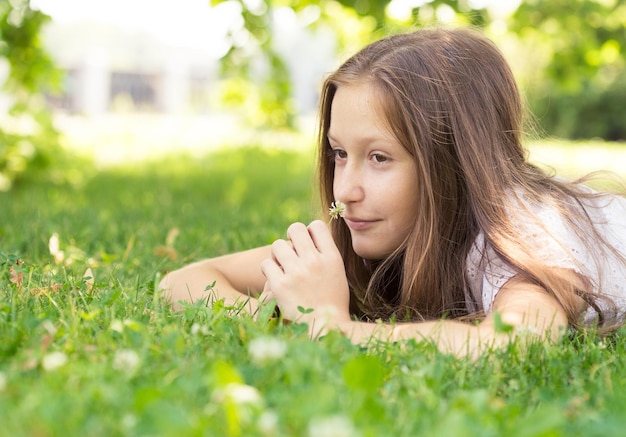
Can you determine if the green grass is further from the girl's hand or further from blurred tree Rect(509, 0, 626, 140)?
blurred tree Rect(509, 0, 626, 140)

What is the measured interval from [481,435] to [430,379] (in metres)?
0.37

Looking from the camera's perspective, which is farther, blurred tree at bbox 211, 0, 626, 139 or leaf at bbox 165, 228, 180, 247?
blurred tree at bbox 211, 0, 626, 139

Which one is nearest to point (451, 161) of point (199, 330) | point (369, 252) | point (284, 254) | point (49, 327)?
point (369, 252)

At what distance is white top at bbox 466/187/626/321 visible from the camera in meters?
2.33

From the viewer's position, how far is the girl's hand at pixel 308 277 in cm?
218

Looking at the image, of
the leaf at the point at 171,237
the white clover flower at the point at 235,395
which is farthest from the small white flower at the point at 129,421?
the leaf at the point at 171,237

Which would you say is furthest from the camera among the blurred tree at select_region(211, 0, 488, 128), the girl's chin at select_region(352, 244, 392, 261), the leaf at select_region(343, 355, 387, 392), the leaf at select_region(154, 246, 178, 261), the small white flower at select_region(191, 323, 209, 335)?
the blurred tree at select_region(211, 0, 488, 128)

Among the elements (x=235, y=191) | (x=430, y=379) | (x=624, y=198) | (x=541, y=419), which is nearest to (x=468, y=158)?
(x=624, y=198)

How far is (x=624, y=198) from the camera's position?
2924 mm

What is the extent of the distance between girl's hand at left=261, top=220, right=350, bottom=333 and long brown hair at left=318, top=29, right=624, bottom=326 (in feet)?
0.87

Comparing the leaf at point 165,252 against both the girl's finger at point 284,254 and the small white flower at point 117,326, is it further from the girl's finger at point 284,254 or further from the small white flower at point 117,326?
the small white flower at point 117,326

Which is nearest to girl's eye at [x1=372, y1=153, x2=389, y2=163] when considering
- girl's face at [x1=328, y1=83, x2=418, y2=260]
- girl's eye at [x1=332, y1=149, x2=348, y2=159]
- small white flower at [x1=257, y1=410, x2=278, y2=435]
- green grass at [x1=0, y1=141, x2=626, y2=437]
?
girl's face at [x1=328, y1=83, x2=418, y2=260]

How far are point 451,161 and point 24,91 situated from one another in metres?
4.89

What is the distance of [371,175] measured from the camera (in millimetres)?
2480
